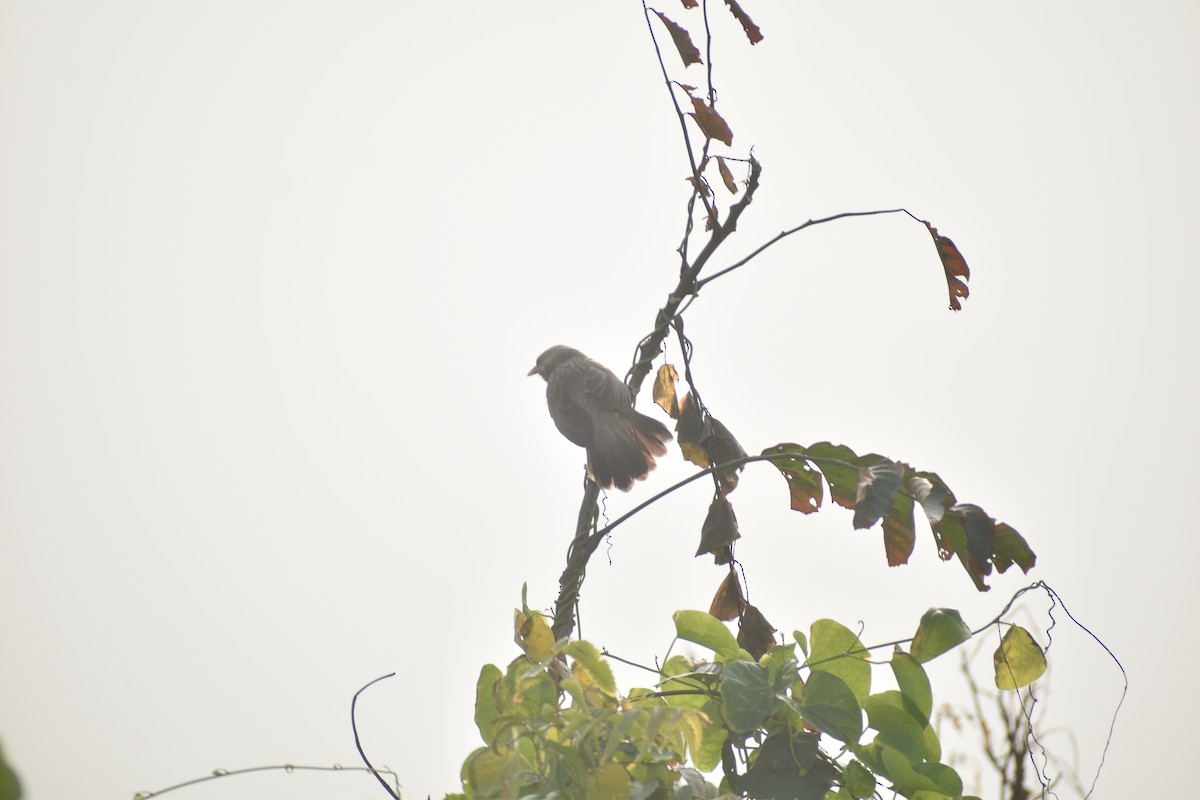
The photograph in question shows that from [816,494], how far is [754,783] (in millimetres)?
827

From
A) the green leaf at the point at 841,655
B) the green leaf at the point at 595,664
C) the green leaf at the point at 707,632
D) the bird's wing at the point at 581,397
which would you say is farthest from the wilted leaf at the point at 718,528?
the bird's wing at the point at 581,397

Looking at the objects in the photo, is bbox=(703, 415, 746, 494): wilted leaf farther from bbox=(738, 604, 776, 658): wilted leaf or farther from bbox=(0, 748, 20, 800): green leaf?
bbox=(0, 748, 20, 800): green leaf

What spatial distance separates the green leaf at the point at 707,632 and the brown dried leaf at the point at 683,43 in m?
1.45

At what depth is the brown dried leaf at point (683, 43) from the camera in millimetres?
2459

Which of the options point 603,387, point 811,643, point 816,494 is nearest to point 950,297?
point 816,494

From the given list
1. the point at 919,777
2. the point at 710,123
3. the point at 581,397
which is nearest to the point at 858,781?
the point at 919,777

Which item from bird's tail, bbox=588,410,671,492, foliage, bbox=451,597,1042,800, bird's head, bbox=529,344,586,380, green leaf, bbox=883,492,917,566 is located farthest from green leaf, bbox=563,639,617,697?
bird's head, bbox=529,344,586,380

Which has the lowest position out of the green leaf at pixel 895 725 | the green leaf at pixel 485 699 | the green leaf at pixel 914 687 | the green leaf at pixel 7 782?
the green leaf at pixel 7 782

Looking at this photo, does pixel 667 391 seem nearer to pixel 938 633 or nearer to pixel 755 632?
pixel 755 632

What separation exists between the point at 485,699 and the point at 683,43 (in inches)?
68.2

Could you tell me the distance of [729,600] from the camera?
104 inches

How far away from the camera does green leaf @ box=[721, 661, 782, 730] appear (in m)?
1.78

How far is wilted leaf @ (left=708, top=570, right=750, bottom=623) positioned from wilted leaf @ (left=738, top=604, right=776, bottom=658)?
0.10 ft

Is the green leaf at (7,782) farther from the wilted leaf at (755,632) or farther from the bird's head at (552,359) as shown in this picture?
the bird's head at (552,359)
